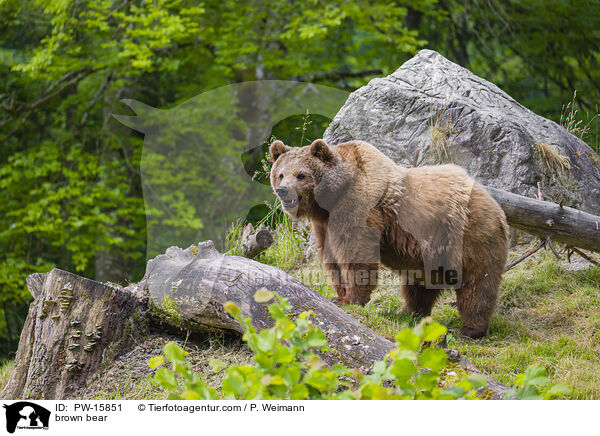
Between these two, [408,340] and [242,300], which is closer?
[408,340]

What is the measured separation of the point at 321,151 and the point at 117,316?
2065 millimetres

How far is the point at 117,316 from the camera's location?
4219 millimetres

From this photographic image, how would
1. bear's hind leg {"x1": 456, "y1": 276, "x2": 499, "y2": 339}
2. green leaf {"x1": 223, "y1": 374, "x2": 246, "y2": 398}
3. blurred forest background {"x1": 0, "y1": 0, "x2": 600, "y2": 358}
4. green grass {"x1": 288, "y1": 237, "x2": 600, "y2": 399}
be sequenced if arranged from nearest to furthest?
green leaf {"x1": 223, "y1": 374, "x2": 246, "y2": 398} → green grass {"x1": 288, "y1": 237, "x2": 600, "y2": 399} → bear's hind leg {"x1": 456, "y1": 276, "x2": 499, "y2": 339} → blurred forest background {"x1": 0, "y1": 0, "x2": 600, "y2": 358}

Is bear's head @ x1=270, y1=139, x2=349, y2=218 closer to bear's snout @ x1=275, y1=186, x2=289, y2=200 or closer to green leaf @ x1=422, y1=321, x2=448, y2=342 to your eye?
bear's snout @ x1=275, y1=186, x2=289, y2=200

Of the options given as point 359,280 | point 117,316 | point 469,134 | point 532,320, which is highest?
point 469,134

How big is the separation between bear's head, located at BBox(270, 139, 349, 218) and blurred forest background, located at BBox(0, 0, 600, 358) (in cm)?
616

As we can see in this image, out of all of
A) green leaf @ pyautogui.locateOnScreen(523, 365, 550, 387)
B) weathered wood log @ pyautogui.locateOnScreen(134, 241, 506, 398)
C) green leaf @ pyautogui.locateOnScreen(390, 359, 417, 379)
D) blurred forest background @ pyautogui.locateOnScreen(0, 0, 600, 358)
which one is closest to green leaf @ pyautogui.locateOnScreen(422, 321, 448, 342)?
green leaf @ pyautogui.locateOnScreen(390, 359, 417, 379)

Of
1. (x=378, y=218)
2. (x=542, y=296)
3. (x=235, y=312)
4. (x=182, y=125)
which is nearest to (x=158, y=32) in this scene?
(x=182, y=125)

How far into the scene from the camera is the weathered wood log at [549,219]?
17.7 feet

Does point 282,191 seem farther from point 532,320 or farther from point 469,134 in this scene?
point 469,134

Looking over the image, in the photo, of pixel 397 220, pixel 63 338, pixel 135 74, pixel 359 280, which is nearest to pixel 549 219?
pixel 397 220

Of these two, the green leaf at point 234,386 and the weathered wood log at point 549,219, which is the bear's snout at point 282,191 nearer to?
the weathered wood log at point 549,219

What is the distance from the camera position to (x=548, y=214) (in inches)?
213

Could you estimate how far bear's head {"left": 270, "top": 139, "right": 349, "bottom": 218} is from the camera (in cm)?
442
